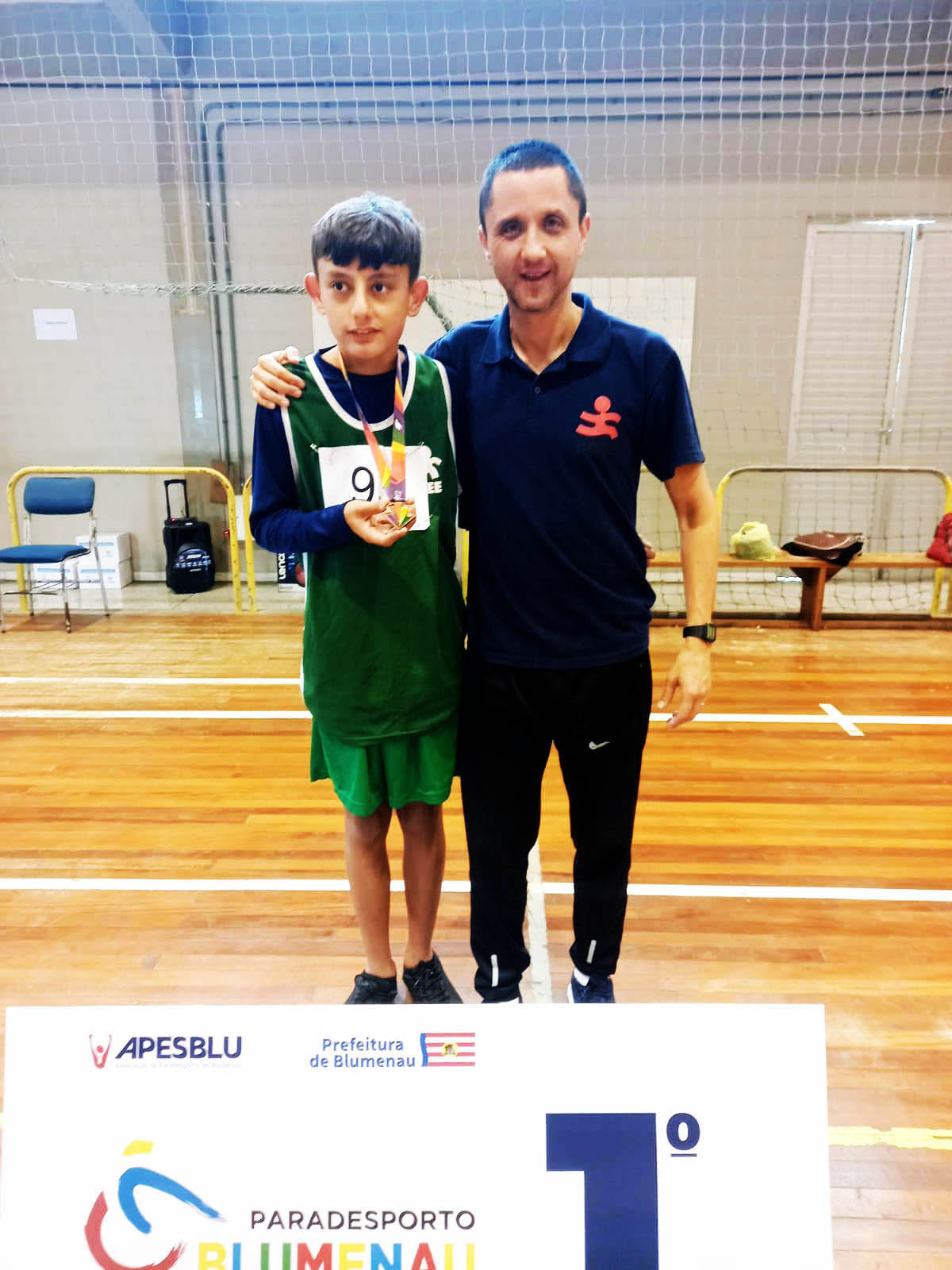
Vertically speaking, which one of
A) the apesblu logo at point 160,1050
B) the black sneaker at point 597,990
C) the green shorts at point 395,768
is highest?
the green shorts at point 395,768

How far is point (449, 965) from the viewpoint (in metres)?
2.03

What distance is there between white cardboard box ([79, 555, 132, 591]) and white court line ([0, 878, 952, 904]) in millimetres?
4078

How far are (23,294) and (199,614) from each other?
286cm

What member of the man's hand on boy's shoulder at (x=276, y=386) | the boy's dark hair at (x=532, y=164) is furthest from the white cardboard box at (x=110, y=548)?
the boy's dark hair at (x=532, y=164)

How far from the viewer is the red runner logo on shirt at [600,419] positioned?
135cm

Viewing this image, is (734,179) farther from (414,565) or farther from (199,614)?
(414,565)

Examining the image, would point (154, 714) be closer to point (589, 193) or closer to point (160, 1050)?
point (160, 1050)

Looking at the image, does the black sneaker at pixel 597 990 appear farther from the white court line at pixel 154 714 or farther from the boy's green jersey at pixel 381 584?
the white court line at pixel 154 714

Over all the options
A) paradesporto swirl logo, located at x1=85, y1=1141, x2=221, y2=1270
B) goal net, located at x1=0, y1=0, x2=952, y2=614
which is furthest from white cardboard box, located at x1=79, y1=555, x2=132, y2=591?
paradesporto swirl logo, located at x1=85, y1=1141, x2=221, y2=1270

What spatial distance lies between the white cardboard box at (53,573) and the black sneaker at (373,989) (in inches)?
197

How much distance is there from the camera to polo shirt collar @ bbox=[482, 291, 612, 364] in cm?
136

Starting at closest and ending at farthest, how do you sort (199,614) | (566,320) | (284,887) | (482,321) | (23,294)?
1. (566,320)
2. (482,321)
3. (284,887)
4. (199,614)
5. (23,294)

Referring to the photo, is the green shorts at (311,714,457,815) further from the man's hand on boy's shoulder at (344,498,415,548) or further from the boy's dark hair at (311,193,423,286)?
the boy's dark hair at (311,193,423,286)

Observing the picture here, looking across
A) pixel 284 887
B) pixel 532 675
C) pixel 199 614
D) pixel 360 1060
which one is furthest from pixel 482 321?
pixel 199 614
